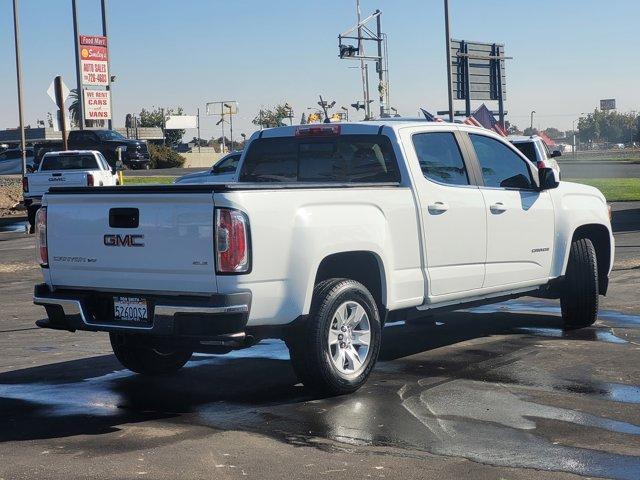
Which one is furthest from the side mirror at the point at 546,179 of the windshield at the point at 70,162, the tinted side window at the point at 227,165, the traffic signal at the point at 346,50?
the traffic signal at the point at 346,50

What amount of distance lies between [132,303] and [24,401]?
1147 millimetres

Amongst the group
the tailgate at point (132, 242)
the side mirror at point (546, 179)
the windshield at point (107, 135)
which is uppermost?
the windshield at point (107, 135)

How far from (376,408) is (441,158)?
105 inches

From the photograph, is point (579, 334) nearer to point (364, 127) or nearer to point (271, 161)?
point (364, 127)

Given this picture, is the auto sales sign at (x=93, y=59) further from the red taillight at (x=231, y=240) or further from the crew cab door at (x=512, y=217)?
the red taillight at (x=231, y=240)

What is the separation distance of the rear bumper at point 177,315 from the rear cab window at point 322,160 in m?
2.21

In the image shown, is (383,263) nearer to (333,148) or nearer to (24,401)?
(333,148)

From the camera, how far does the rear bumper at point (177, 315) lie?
23.1 feet

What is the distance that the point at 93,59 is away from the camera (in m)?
44.1

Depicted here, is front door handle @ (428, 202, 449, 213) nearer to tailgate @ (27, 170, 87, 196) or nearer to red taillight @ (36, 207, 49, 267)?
red taillight @ (36, 207, 49, 267)

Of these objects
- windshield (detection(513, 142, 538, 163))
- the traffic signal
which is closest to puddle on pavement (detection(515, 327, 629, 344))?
windshield (detection(513, 142, 538, 163))

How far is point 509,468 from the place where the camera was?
582cm

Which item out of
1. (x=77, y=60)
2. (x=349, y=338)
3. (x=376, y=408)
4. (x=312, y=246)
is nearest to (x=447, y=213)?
(x=349, y=338)

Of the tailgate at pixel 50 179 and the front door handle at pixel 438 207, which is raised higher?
the tailgate at pixel 50 179
